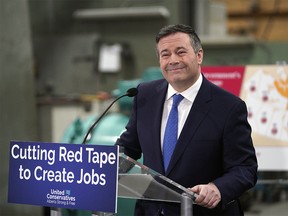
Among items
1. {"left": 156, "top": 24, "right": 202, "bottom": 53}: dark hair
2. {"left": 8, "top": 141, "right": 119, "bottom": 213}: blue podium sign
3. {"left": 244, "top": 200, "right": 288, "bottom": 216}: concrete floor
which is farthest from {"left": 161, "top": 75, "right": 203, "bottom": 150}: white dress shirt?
{"left": 244, "top": 200, "right": 288, "bottom": 216}: concrete floor

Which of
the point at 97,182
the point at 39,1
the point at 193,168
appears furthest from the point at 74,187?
the point at 39,1

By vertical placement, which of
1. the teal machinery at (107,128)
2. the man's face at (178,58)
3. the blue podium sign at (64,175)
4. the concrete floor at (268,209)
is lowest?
the concrete floor at (268,209)

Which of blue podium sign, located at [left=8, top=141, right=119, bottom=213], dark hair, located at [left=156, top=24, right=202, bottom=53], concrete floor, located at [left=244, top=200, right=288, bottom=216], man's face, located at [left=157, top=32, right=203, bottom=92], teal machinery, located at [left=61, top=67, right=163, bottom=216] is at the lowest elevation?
concrete floor, located at [left=244, top=200, right=288, bottom=216]

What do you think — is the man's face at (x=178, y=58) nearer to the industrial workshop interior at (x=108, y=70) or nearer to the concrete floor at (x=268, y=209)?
the industrial workshop interior at (x=108, y=70)

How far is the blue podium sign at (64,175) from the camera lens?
1473 millimetres

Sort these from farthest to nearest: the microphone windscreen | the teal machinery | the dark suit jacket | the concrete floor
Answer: the concrete floor, the teal machinery, the microphone windscreen, the dark suit jacket

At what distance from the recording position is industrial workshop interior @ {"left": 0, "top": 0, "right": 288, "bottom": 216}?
3.18 m

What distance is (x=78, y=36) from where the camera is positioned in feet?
20.7

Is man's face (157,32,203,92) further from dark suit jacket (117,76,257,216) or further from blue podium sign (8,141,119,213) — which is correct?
blue podium sign (8,141,119,213)

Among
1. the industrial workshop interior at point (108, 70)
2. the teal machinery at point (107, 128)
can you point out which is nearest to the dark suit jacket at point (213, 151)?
the industrial workshop interior at point (108, 70)

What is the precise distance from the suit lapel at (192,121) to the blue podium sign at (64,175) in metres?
0.29

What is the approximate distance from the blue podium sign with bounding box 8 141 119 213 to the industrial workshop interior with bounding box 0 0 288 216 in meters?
0.05

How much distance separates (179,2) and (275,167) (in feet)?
10.7

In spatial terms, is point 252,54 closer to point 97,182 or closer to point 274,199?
point 274,199
